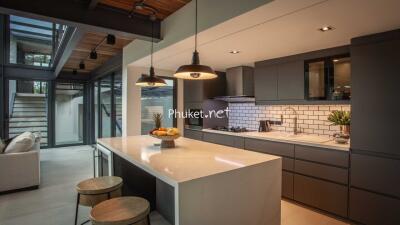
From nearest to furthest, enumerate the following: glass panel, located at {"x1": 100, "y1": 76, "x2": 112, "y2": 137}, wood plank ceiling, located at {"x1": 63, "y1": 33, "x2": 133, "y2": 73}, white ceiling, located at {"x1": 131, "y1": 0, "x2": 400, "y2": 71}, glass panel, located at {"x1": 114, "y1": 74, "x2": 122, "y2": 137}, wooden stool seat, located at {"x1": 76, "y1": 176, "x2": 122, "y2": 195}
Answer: white ceiling, located at {"x1": 131, "y1": 0, "x2": 400, "y2": 71}, wooden stool seat, located at {"x1": 76, "y1": 176, "x2": 122, "y2": 195}, wood plank ceiling, located at {"x1": 63, "y1": 33, "x2": 133, "y2": 73}, glass panel, located at {"x1": 114, "y1": 74, "x2": 122, "y2": 137}, glass panel, located at {"x1": 100, "y1": 76, "x2": 112, "y2": 137}

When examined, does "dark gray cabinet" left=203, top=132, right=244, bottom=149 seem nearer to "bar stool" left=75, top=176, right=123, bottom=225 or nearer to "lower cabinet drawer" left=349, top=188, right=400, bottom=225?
"lower cabinet drawer" left=349, top=188, right=400, bottom=225

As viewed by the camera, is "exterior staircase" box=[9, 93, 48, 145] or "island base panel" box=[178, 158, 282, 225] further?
"exterior staircase" box=[9, 93, 48, 145]

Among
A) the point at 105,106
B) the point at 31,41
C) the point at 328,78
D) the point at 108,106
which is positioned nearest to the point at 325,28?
the point at 328,78

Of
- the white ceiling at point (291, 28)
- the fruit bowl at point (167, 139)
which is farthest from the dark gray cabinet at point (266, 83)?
the fruit bowl at point (167, 139)

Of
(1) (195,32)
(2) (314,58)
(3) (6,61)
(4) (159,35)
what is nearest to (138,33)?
(4) (159,35)

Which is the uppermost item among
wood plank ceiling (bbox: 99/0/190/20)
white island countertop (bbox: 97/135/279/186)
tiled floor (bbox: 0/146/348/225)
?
wood plank ceiling (bbox: 99/0/190/20)

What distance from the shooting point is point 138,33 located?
291 cm

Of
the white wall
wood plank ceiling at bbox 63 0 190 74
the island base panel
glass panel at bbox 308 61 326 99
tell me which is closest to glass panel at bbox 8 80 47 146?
wood plank ceiling at bbox 63 0 190 74

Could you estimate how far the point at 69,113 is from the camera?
748 cm

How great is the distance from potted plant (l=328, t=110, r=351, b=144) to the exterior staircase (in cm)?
764

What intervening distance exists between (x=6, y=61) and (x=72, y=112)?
2.22m

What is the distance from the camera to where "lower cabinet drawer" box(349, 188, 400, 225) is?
227 centimetres

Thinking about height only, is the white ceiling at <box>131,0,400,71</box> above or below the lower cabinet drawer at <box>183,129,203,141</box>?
above

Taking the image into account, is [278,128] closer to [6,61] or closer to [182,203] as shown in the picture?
[182,203]
